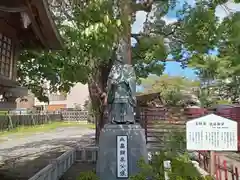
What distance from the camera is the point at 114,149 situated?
8852 millimetres

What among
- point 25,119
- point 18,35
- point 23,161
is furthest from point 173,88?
point 18,35

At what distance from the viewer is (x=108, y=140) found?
888cm

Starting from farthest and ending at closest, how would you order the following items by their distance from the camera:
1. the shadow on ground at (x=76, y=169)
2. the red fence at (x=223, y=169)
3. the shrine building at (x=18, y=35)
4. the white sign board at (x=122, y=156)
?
1. the shadow on ground at (x=76, y=169)
2. the white sign board at (x=122, y=156)
3. the red fence at (x=223, y=169)
4. the shrine building at (x=18, y=35)

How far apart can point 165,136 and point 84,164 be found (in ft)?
11.9

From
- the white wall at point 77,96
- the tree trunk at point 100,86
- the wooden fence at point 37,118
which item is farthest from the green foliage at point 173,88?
the tree trunk at point 100,86

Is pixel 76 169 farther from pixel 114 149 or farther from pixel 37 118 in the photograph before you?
pixel 37 118

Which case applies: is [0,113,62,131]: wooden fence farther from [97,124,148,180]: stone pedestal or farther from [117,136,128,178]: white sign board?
[117,136,128,178]: white sign board

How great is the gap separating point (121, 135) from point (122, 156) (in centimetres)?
55

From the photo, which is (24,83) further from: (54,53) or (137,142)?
(137,142)

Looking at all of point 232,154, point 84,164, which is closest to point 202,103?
point 232,154

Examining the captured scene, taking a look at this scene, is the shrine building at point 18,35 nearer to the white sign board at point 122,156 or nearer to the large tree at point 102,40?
the large tree at point 102,40

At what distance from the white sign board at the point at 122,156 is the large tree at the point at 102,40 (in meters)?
2.21

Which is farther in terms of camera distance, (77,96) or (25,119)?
(77,96)

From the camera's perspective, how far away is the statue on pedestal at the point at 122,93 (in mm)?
9180
